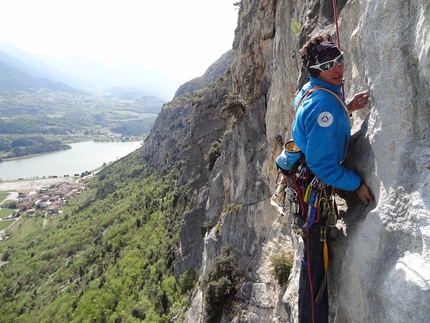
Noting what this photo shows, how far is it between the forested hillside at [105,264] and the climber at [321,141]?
22.5 m

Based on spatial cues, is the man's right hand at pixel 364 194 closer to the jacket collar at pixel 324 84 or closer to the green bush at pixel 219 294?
the jacket collar at pixel 324 84

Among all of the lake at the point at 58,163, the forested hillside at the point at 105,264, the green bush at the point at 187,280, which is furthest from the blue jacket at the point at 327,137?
the lake at the point at 58,163

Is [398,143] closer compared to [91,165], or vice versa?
[398,143]

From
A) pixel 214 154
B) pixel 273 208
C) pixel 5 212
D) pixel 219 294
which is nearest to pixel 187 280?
pixel 214 154

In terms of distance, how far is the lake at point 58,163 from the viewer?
155875 millimetres

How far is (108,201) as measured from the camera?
77562mm

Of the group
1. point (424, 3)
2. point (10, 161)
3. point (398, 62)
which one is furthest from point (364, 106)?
point (10, 161)

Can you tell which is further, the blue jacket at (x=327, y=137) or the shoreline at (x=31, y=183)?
the shoreline at (x=31, y=183)

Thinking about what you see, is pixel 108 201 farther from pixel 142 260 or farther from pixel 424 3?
pixel 424 3

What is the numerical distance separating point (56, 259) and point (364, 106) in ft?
Result: 244

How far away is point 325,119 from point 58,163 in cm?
19554

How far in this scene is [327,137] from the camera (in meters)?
3.25

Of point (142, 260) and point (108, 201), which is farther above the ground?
point (142, 260)

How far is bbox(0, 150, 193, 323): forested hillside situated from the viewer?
3256 cm
